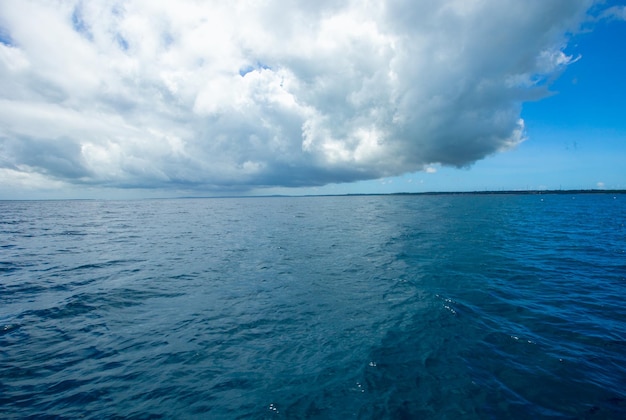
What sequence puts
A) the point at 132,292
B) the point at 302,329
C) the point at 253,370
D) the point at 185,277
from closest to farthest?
the point at 253,370
the point at 302,329
the point at 132,292
the point at 185,277

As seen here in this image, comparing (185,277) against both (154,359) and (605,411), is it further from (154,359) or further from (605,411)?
(605,411)

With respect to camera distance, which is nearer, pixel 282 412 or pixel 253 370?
pixel 282 412

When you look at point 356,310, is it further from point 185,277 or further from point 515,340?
point 185,277

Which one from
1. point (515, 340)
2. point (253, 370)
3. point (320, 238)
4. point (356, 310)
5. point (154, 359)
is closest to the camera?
point (253, 370)

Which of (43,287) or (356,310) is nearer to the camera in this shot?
(356,310)

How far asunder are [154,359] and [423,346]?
36.0 feet

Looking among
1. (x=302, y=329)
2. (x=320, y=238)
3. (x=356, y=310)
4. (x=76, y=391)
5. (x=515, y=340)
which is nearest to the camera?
(x=76, y=391)

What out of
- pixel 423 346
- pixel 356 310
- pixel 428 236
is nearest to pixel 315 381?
pixel 423 346

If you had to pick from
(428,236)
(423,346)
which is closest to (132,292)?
(423,346)

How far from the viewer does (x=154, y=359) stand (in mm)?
10758

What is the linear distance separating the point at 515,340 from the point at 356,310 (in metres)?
7.09

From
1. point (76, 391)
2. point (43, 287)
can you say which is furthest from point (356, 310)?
point (43, 287)

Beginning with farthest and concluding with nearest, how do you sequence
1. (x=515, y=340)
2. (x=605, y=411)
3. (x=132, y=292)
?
1. (x=132, y=292)
2. (x=515, y=340)
3. (x=605, y=411)

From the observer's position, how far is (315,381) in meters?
9.29
